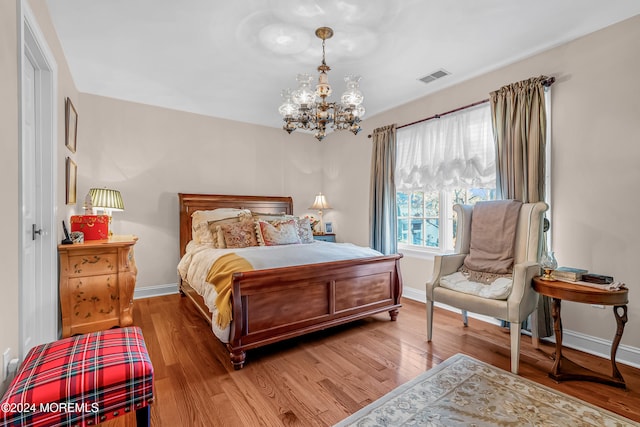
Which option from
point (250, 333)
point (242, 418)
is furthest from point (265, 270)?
point (242, 418)

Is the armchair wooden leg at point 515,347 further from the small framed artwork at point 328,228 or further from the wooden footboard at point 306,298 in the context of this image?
the small framed artwork at point 328,228

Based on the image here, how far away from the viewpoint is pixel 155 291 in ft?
13.3

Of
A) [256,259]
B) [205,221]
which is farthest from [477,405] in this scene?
[205,221]

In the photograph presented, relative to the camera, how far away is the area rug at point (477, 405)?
1.65 m

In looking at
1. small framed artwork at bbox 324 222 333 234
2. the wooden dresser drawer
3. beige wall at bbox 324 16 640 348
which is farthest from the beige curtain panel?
the wooden dresser drawer

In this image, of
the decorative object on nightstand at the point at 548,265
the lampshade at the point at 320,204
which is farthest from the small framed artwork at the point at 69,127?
the decorative object on nightstand at the point at 548,265

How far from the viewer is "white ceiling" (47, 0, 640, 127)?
2.18 m

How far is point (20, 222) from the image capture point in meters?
1.59

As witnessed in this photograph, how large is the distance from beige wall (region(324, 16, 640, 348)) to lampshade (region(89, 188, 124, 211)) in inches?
169

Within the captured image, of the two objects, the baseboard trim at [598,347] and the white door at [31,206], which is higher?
the white door at [31,206]

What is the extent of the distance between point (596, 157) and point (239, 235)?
3.41 metres

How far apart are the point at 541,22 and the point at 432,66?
91cm

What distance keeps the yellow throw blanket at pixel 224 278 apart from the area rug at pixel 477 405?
43.4 inches

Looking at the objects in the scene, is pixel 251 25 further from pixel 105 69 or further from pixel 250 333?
pixel 250 333
